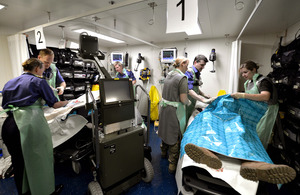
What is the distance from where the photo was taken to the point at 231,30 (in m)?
3.13

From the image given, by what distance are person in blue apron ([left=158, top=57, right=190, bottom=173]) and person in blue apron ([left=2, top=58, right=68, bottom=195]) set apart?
134cm

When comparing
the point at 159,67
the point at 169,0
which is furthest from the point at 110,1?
the point at 159,67

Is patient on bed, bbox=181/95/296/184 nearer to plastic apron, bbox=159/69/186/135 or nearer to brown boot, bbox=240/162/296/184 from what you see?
brown boot, bbox=240/162/296/184

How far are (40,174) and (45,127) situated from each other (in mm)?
452

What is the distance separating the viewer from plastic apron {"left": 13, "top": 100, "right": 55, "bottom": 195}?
1.32m

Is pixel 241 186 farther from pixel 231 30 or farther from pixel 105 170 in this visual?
pixel 231 30

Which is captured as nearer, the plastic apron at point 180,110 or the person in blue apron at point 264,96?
the person in blue apron at point 264,96

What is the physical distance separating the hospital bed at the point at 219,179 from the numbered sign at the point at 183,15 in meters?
1.09

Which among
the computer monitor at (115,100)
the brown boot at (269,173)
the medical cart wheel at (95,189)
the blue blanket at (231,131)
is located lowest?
the medical cart wheel at (95,189)

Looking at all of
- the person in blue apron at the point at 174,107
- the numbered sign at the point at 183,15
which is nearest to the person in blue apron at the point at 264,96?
the person in blue apron at the point at 174,107

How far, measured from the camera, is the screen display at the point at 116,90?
1.42 metres

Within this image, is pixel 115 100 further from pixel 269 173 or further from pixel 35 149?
pixel 269 173

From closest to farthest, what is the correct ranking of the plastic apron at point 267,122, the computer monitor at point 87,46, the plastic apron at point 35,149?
1. the plastic apron at point 35,149
2. the computer monitor at point 87,46
3. the plastic apron at point 267,122

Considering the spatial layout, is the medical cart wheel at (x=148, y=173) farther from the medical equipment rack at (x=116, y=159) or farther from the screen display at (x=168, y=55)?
the screen display at (x=168, y=55)
